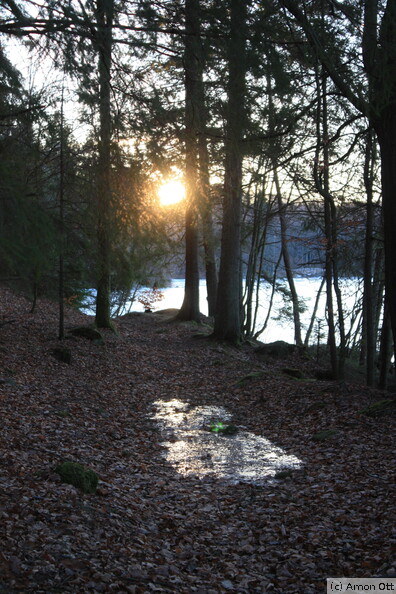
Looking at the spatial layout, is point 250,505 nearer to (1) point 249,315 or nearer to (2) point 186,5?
(2) point 186,5

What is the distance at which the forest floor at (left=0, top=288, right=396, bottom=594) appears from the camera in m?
3.98

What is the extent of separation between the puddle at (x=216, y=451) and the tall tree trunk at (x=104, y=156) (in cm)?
426

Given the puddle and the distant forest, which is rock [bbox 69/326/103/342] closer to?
the distant forest

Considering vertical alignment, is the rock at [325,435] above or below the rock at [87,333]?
below

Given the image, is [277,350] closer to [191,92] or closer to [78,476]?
[191,92]

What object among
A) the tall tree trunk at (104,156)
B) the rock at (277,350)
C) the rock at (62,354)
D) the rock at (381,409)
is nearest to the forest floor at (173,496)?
the rock at (381,409)

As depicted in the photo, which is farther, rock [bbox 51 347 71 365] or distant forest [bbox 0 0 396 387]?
rock [bbox 51 347 71 365]

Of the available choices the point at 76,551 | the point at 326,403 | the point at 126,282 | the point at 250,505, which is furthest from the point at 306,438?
the point at 126,282

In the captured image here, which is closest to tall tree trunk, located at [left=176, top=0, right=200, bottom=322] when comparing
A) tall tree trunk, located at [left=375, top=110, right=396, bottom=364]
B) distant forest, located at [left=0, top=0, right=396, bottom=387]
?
distant forest, located at [left=0, top=0, right=396, bottom=387]

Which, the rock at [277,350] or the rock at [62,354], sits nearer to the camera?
the rock at [62,354]

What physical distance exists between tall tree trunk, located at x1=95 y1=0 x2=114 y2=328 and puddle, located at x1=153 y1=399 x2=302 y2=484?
4.26 metres

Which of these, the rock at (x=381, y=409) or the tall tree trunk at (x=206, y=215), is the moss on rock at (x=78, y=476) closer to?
the rock at (x=381, y=409)

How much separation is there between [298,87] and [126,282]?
6.78m

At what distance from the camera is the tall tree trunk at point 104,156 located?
19.4 feet
